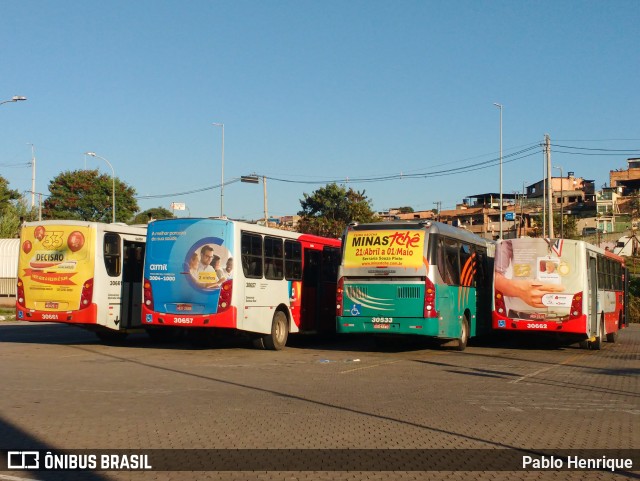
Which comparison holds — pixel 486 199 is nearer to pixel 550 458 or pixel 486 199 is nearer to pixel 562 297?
pixel 562 297

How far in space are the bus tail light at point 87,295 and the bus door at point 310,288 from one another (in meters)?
5.70

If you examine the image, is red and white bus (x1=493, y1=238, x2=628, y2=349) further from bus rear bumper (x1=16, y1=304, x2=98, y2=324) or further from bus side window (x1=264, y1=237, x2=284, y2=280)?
bus rear bumper (x1=16, y1=304, x2=98, y2=324)

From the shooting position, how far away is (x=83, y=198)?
75688 mm

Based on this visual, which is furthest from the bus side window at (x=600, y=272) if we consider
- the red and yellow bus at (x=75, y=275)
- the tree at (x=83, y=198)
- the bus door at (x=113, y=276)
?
the tree at (x=83, y=198)

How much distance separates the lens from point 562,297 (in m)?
21.9

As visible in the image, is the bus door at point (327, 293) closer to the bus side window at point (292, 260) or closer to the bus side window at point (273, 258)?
the bus side window at point (292, 260)

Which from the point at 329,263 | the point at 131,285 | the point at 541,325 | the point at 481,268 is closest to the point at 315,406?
the point at 131,285

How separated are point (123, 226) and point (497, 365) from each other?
1040 centimetres

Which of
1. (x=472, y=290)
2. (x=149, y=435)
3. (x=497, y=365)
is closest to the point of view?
(x=149, y=435)

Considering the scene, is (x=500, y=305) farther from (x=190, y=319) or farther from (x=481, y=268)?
(x=190, y=319)

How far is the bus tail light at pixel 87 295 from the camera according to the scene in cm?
2053

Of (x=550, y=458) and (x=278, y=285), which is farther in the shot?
(x=278, y=285)

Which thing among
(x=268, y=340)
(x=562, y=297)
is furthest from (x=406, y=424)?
(x=562, y=297)

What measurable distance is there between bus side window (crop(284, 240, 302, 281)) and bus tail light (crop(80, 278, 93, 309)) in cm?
494
